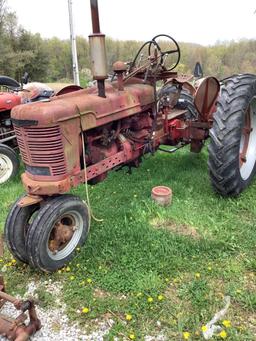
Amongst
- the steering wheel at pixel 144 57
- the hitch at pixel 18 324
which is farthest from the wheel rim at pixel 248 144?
the hitch at pixel 18 324

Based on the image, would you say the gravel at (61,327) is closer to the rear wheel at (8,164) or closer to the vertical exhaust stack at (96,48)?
the vertical exhaust stack at (96,48)

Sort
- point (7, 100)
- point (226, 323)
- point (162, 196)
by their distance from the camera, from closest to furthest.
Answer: point (226, 323), point (162, 196), point (7, 100)

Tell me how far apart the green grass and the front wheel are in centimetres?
13

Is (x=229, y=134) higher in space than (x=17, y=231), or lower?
higher

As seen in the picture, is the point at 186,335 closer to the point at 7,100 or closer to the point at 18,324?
the point at 18,324

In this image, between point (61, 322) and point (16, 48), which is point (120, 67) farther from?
point (16, 48)

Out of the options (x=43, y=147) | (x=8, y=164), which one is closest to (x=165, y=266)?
(x=43, y=147)

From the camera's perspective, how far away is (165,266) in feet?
9.75

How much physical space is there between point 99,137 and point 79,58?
26.0 m

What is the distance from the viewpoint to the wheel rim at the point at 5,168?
4.98 metres

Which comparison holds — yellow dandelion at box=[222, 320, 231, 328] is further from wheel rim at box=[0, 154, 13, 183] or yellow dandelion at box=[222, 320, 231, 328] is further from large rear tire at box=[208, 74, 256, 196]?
wheel rim at box=[0, 154, 13, 183]

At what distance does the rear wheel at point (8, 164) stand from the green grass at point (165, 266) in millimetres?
1049

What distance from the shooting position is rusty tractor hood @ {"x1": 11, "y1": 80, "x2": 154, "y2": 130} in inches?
110

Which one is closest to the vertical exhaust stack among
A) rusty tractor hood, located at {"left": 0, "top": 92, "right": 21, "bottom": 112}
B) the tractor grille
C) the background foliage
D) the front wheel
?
the tractor grille
